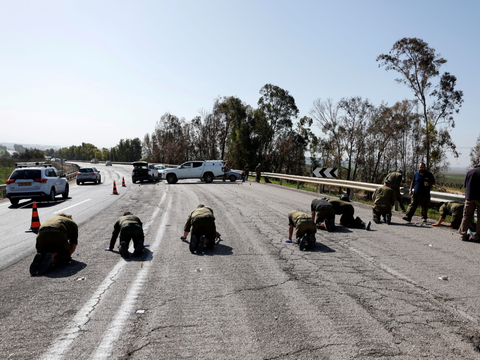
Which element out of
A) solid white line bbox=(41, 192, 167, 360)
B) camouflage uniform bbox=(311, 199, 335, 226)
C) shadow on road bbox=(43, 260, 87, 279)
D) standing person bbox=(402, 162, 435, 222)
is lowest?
shadow on road bbox=(43, 260, 87, 279)

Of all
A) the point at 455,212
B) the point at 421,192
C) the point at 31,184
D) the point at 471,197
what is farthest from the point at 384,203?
the point at 31,184

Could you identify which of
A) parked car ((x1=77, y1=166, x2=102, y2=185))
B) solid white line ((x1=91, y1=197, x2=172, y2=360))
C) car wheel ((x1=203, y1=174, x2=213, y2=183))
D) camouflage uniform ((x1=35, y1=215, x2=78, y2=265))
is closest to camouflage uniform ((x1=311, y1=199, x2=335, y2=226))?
solid white line ((x1=91, y1=197, x2=172, y2=360))

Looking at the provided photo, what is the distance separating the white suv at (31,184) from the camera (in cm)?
1572

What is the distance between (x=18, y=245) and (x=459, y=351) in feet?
27.4

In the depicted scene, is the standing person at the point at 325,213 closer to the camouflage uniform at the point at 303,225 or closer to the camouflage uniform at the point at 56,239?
the camouflage uniform at the point at 303,225

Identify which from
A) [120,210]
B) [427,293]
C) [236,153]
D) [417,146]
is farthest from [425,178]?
[236,153]

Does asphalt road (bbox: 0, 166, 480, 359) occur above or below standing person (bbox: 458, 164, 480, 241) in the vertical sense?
below

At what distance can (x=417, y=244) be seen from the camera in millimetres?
8102

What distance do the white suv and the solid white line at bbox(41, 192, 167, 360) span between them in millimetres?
12469

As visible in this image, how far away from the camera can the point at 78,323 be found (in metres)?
3.92

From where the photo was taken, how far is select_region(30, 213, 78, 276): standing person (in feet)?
19.1

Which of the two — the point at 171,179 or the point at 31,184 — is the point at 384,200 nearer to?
the point at 31,184

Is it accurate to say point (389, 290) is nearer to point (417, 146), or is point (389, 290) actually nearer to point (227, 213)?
point (227, 213)

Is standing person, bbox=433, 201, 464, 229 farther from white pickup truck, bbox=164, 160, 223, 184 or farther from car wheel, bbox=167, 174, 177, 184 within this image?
car wheel, bbox=167, 174, 177, 184
